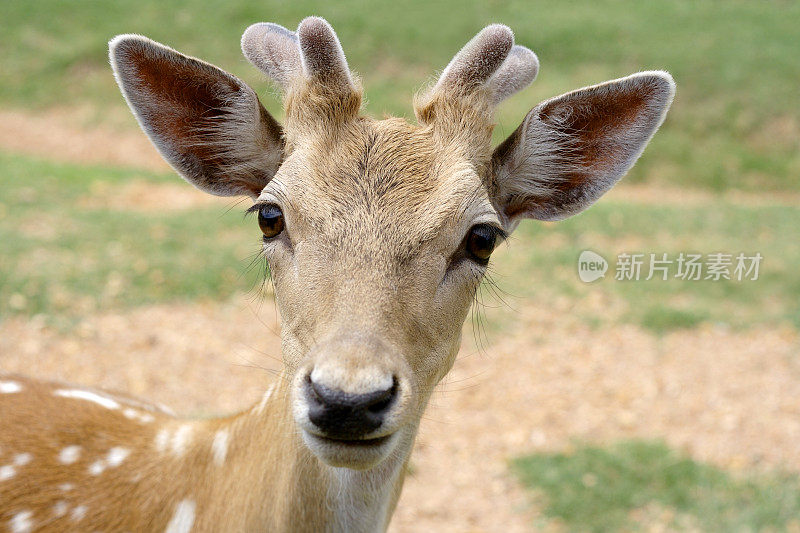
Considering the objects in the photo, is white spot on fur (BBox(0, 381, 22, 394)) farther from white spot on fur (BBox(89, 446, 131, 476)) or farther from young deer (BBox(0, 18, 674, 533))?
white spot on fur (BBox(89, 446, 131, 476))

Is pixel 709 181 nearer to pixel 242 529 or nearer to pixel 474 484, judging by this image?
pixel 474 484

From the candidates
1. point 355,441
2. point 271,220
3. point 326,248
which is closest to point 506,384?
point 271,220

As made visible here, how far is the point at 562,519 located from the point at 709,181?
13.2 m

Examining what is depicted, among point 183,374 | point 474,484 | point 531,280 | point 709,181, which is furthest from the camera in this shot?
point 709,181

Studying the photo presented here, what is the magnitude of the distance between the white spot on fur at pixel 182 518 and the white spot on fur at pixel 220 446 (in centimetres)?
18

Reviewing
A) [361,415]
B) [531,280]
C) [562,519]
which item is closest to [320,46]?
[361,415]

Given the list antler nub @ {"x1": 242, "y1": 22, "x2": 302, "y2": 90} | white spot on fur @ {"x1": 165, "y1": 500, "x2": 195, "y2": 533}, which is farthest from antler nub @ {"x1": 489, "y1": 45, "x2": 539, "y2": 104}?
white spot on fur @ {"x1": 165, "y1": 500, "x2": 195, "y2": 533}

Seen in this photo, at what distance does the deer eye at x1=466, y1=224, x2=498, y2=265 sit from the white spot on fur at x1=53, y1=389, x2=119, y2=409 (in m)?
1.73

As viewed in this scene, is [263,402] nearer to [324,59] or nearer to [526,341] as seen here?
[324,59]

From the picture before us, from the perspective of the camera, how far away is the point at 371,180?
8.09 feet

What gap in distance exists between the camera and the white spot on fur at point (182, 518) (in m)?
2.77

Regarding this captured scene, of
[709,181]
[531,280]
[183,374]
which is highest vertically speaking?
[183,374]

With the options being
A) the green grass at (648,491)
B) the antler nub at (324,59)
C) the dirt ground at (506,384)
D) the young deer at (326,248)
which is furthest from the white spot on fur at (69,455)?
the green grass at (648,491)

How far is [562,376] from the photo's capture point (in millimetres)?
7371
